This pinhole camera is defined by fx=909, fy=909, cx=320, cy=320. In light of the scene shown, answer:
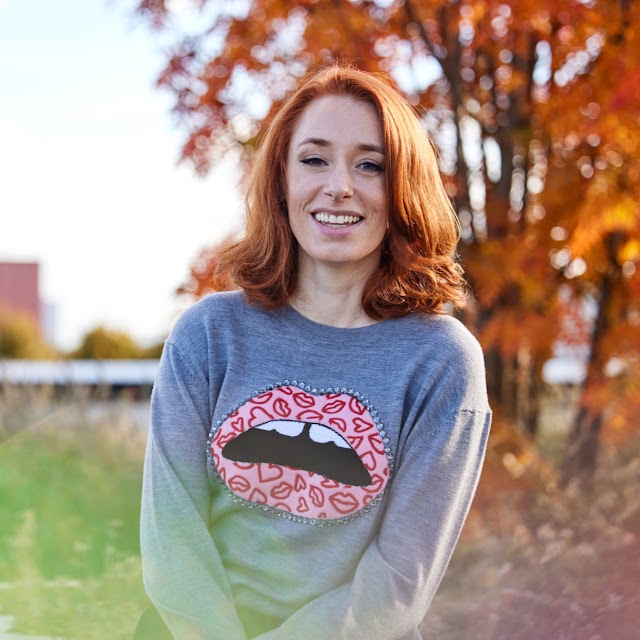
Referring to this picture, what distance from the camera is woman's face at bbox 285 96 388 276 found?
6.46ft

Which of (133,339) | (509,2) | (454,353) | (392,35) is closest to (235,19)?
(392,35)

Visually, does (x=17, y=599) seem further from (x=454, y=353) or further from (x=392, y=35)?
(x=392, y=35)

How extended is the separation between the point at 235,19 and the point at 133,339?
8757 mm

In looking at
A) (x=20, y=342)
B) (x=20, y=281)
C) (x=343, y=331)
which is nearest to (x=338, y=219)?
(x=343, y=331)

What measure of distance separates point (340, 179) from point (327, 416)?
506mm

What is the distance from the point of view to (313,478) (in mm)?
1903

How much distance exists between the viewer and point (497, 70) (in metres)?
5.43

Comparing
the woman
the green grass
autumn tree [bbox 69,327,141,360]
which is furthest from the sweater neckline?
autumn tree [bbox 69,327,141,360]

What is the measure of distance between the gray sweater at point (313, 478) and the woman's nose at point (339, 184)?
0.95 ft

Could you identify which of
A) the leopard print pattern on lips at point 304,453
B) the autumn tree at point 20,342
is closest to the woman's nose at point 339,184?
the leopard print pattern on lips at point 304,453

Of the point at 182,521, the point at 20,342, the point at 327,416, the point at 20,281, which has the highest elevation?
the point at 327,416

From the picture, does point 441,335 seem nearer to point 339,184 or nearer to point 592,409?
point 339,184

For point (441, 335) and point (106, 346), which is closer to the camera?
point (441, 335)

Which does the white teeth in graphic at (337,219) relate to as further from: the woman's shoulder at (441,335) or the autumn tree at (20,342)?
the autumn tree at (20,342)
